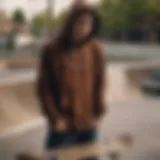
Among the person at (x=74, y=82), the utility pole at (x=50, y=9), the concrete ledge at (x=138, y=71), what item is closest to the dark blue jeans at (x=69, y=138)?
the person at (x=74, y=82)

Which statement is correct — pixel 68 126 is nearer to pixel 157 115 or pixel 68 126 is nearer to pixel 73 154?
pixel 73 154

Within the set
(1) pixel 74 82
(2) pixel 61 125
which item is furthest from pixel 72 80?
(2) pixel 61 125

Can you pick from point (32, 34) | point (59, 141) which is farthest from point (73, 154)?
point (32, 34)

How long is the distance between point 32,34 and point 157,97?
0.34m

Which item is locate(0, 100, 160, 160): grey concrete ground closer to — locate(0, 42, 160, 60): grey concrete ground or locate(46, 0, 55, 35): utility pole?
locate(0, 42, 160, 60): grey concrete ground

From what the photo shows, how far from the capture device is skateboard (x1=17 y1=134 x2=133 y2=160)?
33.9 inches

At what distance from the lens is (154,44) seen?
0.91 m

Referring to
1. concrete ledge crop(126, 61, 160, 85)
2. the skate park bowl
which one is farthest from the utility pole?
concrete ledge crop(126, 61, 160, 85)

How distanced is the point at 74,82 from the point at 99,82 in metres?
0.06

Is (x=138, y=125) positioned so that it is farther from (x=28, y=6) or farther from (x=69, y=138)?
(x=28, y=6)

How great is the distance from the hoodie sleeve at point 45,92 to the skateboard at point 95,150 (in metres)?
0.08

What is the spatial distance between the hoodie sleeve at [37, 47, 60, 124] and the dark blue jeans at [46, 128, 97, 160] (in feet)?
0.12

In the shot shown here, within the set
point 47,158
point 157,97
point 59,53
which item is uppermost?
point 59,53

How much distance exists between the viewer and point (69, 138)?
87cm
